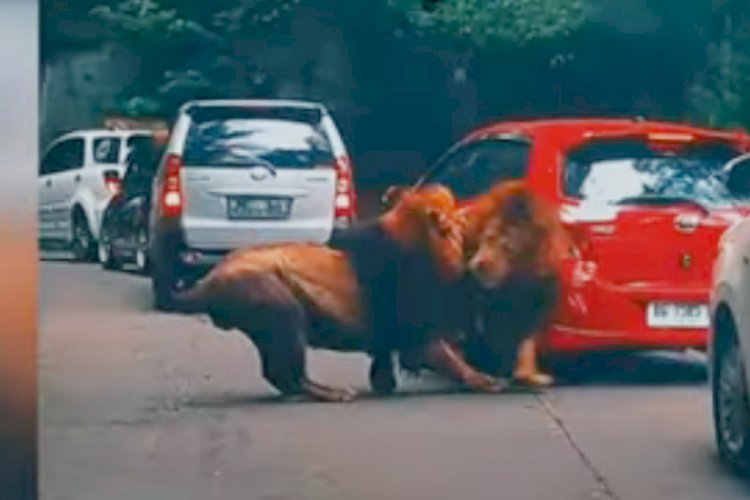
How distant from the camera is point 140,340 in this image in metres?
4.33

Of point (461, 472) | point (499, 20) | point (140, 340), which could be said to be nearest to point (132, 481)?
point (140, 340)

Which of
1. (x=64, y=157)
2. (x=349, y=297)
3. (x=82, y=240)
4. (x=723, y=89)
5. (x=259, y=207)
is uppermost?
(x=723, y=89)

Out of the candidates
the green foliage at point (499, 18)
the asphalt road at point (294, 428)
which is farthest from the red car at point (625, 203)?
the green foliage at point (499, 18)

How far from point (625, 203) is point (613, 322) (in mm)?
327

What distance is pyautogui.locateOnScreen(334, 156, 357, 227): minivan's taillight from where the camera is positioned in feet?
14.1

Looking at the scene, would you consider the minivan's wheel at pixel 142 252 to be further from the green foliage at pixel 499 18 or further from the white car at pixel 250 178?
the green foliage at pixel 499 18

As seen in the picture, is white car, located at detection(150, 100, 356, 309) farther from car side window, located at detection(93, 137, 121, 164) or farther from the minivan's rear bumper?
the minivan's rear bumper

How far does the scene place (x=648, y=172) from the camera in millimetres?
4375

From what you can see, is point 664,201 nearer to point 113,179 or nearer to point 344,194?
point 344,194

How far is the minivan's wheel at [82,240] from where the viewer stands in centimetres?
432

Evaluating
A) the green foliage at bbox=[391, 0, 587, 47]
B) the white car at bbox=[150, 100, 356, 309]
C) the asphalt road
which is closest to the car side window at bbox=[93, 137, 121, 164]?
the white car at bbox=[150, 100, 356, 309]

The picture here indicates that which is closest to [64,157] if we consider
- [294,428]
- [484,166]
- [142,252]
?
[142,252]

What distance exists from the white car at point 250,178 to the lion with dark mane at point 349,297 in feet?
0.26

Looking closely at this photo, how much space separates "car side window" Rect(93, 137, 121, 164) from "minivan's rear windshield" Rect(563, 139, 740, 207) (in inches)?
48.3
